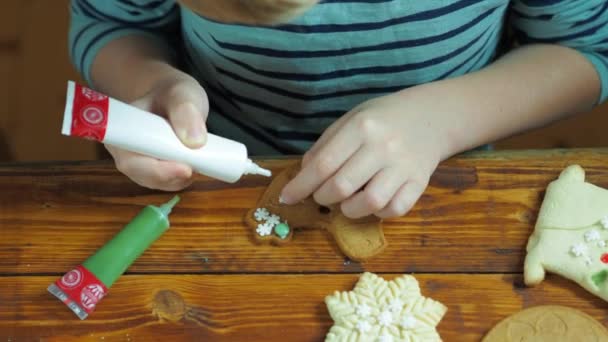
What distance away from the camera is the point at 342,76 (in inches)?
28.7

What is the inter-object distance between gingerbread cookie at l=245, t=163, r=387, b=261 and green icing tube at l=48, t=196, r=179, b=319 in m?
0.09

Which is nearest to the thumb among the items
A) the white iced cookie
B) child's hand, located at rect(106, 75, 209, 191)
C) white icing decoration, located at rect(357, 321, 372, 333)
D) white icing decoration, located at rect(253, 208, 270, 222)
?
child's hand, located at rect(106, 75, 209, 191)

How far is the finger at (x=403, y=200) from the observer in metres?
0.61

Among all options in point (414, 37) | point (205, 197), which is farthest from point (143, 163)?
point (414, 37)

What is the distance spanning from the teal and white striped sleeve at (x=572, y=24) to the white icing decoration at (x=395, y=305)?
351mm

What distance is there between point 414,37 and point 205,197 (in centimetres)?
27

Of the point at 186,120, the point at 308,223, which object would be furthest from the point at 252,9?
the point at 308,223

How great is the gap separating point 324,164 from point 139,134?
166 millimetres

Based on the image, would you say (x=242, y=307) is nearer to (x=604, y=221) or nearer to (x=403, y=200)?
(x=403, y=200)

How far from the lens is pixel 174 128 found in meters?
0.56

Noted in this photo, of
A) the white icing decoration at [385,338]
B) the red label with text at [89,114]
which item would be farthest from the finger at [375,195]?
the red label with text at [89,114]

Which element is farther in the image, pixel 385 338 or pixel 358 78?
pixel 358 78

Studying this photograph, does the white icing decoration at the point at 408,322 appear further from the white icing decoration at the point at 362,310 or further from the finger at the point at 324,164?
the finger at the point at 324,164

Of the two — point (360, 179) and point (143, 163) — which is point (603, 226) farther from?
point (143, 163)
